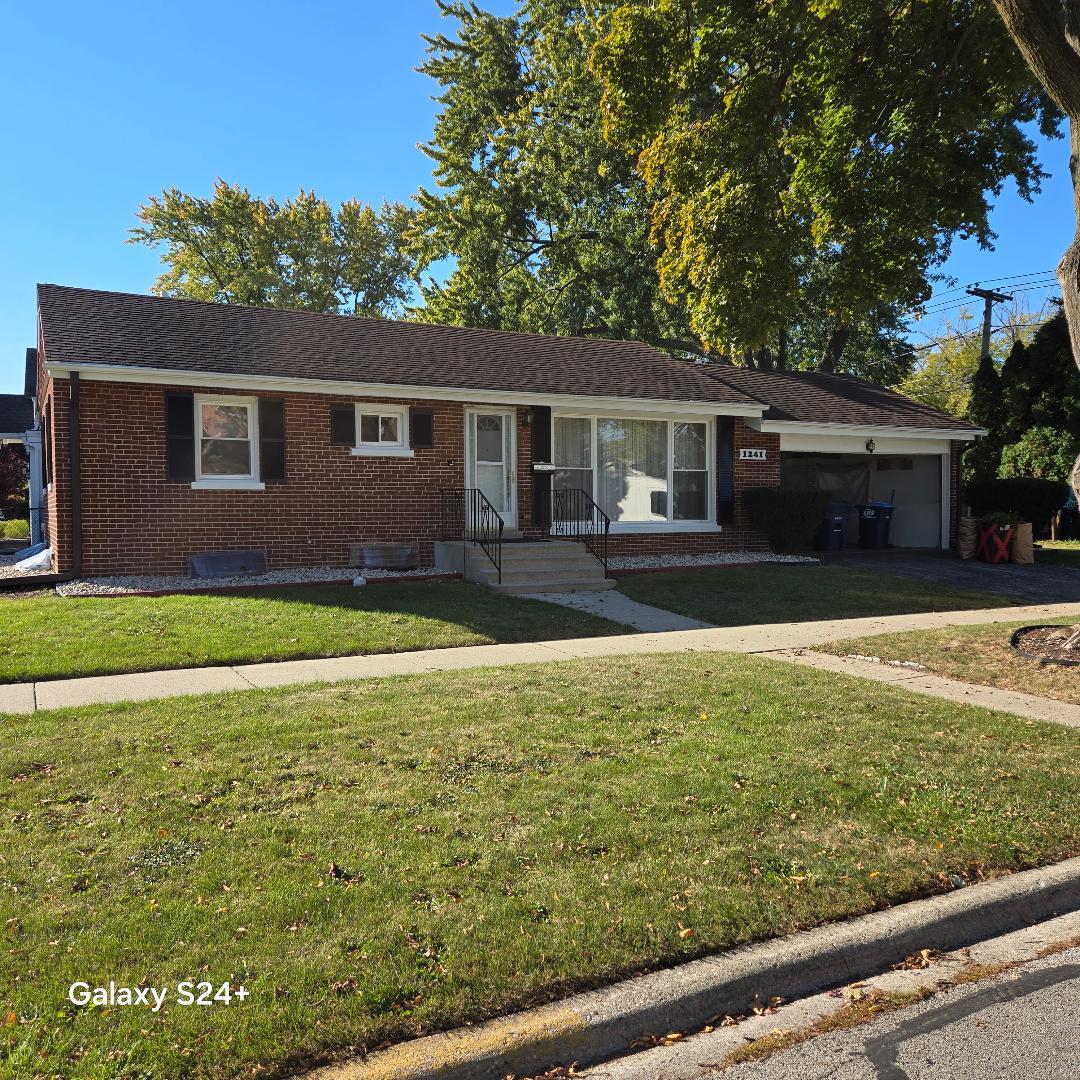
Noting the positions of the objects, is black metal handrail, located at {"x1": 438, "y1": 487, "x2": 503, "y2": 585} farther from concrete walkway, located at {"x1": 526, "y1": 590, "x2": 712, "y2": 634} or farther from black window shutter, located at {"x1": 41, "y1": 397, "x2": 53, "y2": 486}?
black window shutter, located at {"x1": 41, "y1": 397, "x2": 53, "y2": 486}

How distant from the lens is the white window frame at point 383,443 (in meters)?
14.3

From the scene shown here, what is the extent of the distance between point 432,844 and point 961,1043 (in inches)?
86.4

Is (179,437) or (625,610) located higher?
(179,437)

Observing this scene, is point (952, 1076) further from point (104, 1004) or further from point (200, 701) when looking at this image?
point (200, 701)

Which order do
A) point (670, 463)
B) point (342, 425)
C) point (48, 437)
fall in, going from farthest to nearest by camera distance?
point (670, 463) → point (48, 437) → point (342, 425)

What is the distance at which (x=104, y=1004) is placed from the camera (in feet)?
9.09

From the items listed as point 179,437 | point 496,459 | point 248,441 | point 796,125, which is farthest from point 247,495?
point 796,125

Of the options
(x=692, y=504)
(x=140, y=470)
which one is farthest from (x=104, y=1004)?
(x=692, y=504)

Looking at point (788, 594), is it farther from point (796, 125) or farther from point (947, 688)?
point (796, 125)

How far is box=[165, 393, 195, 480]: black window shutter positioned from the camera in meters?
12.9

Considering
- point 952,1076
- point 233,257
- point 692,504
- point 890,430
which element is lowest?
point 952,1076

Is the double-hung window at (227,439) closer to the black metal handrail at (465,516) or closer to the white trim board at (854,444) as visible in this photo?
the black metal handrail at (465,516)

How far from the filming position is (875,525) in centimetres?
2030

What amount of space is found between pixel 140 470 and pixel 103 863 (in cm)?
1020
